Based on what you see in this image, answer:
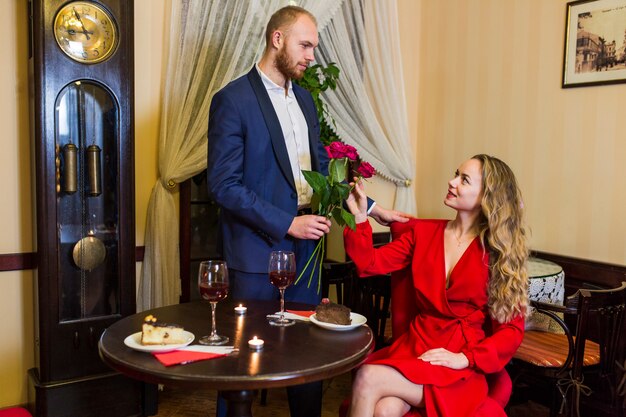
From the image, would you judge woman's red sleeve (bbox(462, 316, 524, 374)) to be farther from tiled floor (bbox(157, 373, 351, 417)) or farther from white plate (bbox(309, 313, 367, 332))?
tiled floor (bbox(157, 373, 351, 417))

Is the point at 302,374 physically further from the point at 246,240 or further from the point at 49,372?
the point at 49,372

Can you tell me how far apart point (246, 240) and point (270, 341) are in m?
0.60

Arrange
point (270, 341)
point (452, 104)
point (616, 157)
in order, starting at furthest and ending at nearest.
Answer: point (452, 104), point (616, 157), point (270, 341)

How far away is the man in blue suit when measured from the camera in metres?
2.02

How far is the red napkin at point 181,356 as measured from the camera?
136 centimetres

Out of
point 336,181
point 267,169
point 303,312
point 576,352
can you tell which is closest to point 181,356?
point 303,312

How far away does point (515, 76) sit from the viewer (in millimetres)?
3334

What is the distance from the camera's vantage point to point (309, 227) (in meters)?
1.99

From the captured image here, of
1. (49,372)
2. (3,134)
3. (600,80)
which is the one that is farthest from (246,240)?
(600,80)

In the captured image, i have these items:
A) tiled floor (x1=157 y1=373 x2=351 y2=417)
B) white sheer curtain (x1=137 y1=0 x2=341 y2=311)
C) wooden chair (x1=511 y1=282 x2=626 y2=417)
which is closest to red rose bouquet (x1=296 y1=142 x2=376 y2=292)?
wooden chair (x1=511 y1=282 x2=626 y2=417)

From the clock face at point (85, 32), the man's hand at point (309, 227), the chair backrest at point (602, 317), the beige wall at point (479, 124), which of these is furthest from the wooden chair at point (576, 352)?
the clock face at point (85, 32)

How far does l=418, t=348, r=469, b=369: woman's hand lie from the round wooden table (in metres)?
0.22

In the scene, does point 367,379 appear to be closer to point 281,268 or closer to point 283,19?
point 281,268

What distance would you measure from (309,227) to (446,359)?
61 centimetres
